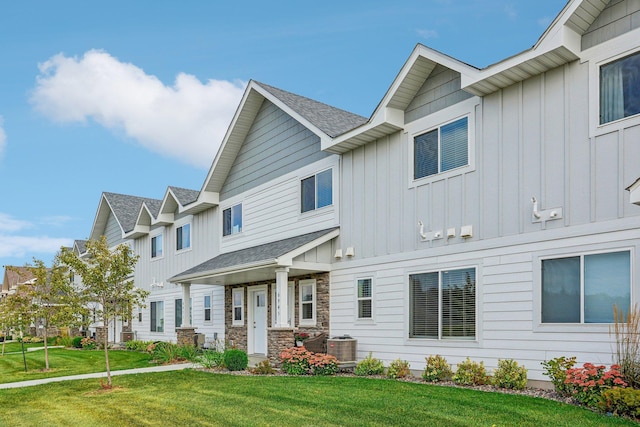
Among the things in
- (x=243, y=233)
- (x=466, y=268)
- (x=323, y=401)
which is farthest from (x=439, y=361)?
(x=243, y=233)

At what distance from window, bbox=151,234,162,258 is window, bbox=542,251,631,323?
2115 centimetres

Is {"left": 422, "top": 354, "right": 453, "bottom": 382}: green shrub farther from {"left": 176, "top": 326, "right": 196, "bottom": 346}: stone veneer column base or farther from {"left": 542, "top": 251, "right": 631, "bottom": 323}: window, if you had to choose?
{"left": 176, "top": 326, "right": 196, "bottom": 346}: stone veneer column base

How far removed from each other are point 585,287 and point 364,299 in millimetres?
6313

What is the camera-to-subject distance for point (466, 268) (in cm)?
1316

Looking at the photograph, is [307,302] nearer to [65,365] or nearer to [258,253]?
[258,253]

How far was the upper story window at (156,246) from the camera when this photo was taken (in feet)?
95.8

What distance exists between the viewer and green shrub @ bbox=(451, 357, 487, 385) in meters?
12.2

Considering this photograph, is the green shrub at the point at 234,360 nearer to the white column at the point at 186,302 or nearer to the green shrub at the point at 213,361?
the green shrub at the point at 213,361

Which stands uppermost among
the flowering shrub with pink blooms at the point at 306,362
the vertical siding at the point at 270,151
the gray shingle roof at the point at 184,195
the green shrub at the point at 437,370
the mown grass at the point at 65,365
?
the vertical siding at the point at 270,151

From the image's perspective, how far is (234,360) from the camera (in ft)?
54.3

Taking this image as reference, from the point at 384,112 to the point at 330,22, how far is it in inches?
123

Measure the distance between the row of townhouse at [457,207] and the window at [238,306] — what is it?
7 cm

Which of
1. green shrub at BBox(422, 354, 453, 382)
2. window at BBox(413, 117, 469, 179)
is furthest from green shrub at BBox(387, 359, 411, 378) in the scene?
window at BBox(413, 117, 469, 179)

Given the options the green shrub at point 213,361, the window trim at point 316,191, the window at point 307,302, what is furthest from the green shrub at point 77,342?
the window trim at point 316,191
